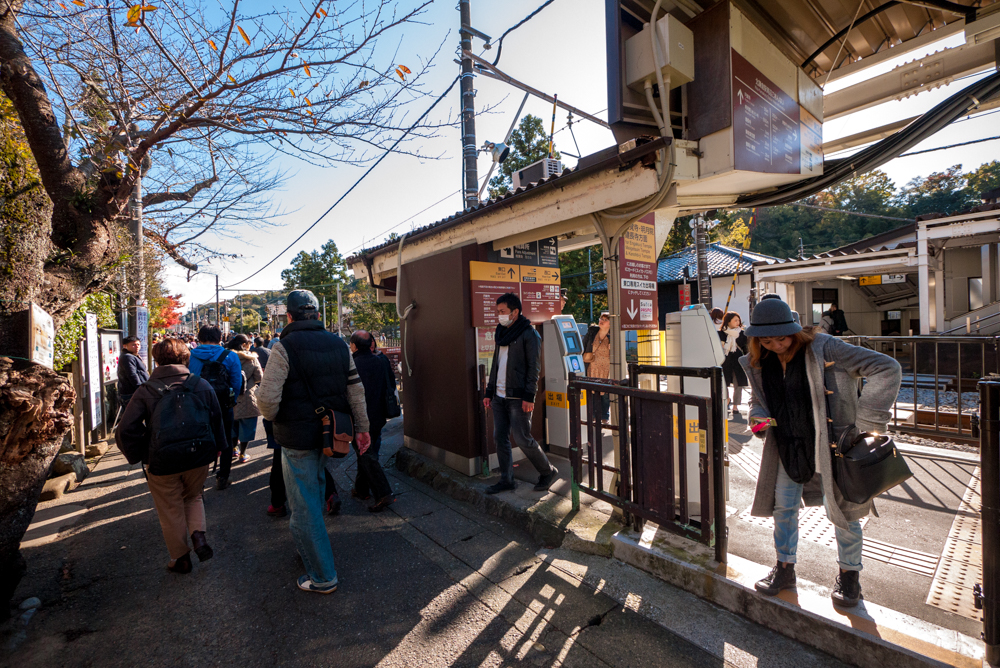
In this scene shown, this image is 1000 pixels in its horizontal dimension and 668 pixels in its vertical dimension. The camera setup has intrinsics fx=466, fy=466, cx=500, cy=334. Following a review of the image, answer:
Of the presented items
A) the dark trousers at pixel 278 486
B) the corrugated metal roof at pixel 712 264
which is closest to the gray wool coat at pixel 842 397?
the dark trousers at pixel 278 486

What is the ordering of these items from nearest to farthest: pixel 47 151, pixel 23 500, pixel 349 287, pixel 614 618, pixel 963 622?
pixel 963 622, pixel 614 618, pixel 23 500, pixel 47 151, pixel 349 287

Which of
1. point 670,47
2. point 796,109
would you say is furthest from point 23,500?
point 796,109

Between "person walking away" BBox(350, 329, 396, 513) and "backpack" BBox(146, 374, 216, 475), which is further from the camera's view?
"person walking away" BBox(350, 329, 396, 513)

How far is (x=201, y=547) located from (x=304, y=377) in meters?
1.62

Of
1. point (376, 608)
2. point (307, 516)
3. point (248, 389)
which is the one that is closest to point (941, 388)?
point (376, 608)

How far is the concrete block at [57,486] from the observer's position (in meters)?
4.95

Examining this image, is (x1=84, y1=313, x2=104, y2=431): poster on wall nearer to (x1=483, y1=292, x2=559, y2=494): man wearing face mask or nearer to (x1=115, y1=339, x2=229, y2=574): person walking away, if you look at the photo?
(x1=115, y1=339, x2=229, y2=574): person walking away

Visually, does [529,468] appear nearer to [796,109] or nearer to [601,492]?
[601,492]

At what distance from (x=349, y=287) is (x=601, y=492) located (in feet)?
151

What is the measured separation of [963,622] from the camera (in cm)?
246

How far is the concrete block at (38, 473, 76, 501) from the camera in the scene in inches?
195

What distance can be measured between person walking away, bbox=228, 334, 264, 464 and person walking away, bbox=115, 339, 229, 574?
92.0 inches

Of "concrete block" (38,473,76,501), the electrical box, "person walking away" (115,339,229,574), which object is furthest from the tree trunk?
the electrical box

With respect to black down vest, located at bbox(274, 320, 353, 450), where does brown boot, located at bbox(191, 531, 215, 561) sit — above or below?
below
